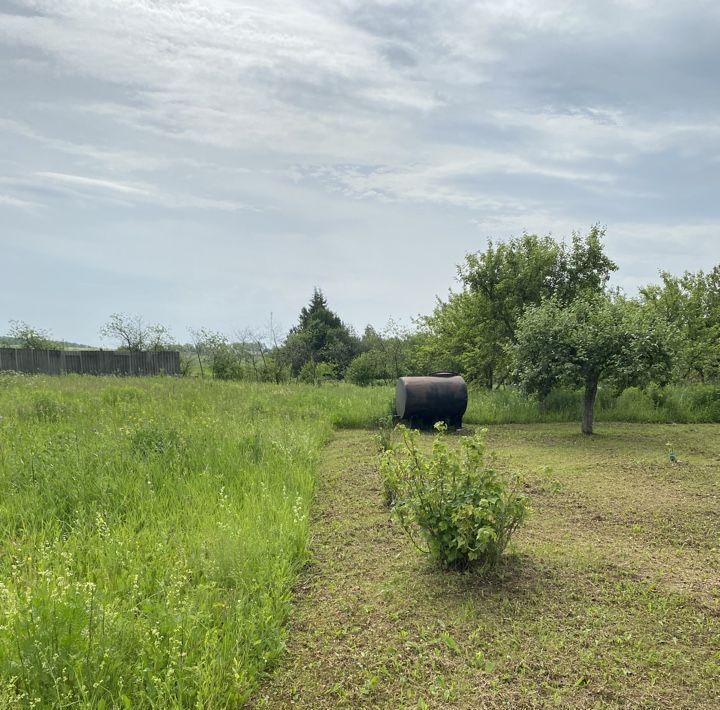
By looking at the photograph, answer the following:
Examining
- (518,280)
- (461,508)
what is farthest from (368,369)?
(461,508)

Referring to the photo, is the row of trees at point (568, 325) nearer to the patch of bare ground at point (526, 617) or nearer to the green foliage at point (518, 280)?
the green foliage at point (518, 280)

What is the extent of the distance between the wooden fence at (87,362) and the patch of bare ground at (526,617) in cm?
1875

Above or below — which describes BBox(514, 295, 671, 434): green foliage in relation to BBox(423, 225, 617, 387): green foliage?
below

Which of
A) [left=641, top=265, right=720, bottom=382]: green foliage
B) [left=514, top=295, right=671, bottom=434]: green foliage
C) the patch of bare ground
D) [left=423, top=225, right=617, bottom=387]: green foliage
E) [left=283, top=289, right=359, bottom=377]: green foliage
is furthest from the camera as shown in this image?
[left=283, top=289, right=359, bottom=377]: green foliage

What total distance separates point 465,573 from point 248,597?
1367mm

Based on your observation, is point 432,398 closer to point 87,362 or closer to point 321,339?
point 87,362

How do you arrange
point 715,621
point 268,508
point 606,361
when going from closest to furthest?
point 715,621, point 268,508, point 606,361

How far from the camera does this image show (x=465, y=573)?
340cm

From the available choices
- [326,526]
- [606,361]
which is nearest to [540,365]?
[606,361]

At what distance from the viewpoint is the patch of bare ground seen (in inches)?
96.0

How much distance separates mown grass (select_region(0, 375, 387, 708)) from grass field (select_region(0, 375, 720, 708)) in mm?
16

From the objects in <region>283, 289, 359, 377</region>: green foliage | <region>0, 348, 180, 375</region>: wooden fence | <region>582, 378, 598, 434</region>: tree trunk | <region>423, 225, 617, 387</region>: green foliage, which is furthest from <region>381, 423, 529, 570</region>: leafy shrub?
<region>283, 289, 359, 377</region>: green foliage

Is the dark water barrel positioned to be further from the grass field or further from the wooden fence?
the wooden fence

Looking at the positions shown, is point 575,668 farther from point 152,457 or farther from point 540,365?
point 540,365
